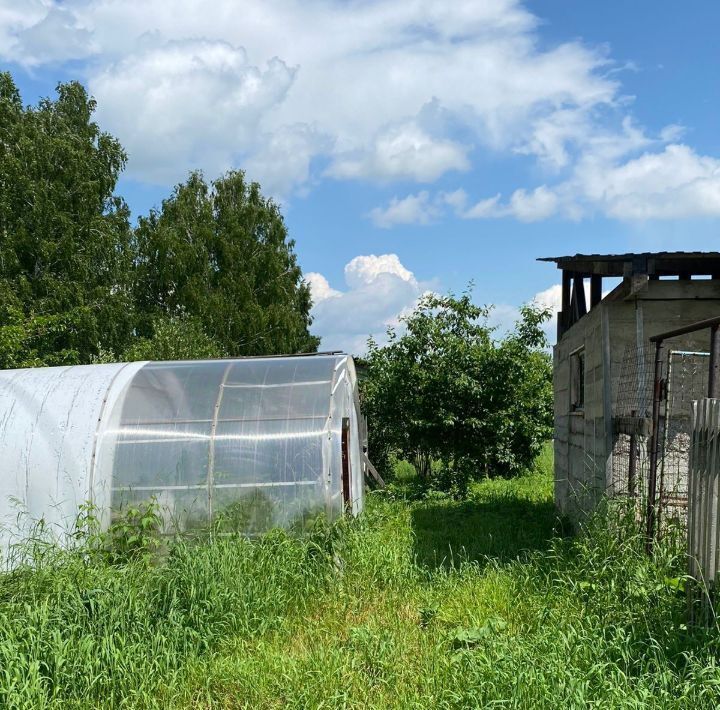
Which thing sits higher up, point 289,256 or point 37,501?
point 289,256

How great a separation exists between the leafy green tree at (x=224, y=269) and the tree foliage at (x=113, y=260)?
0.04 m

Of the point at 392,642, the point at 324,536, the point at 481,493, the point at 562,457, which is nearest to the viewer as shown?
the point at 392,642

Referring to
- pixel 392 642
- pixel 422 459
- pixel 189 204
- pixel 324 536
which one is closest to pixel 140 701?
pixel 392 642

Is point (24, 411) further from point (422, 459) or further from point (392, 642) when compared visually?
point (422, 459)

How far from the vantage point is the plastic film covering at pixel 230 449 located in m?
7.56

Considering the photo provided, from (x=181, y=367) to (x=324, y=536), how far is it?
2.91 metres

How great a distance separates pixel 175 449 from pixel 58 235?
16048 millimetres

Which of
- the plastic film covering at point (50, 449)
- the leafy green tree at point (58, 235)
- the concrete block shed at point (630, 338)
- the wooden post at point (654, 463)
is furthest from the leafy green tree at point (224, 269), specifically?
the wooden post at point (654, 463)

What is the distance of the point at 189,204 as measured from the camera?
28922 mm

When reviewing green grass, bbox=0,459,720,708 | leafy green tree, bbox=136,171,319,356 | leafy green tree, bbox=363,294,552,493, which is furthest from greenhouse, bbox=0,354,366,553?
leafy green tree, bbox=136,171,319,356

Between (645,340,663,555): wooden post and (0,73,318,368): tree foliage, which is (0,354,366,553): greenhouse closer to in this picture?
(645,340,663,555): wooden post

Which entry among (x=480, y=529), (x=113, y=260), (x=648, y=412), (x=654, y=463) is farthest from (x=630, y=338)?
A: (x=113, y=260)

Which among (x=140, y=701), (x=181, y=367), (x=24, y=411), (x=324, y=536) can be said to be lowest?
(x=140, y=701)

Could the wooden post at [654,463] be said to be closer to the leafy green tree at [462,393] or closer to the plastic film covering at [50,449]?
the plastic film covering at [50,449]
